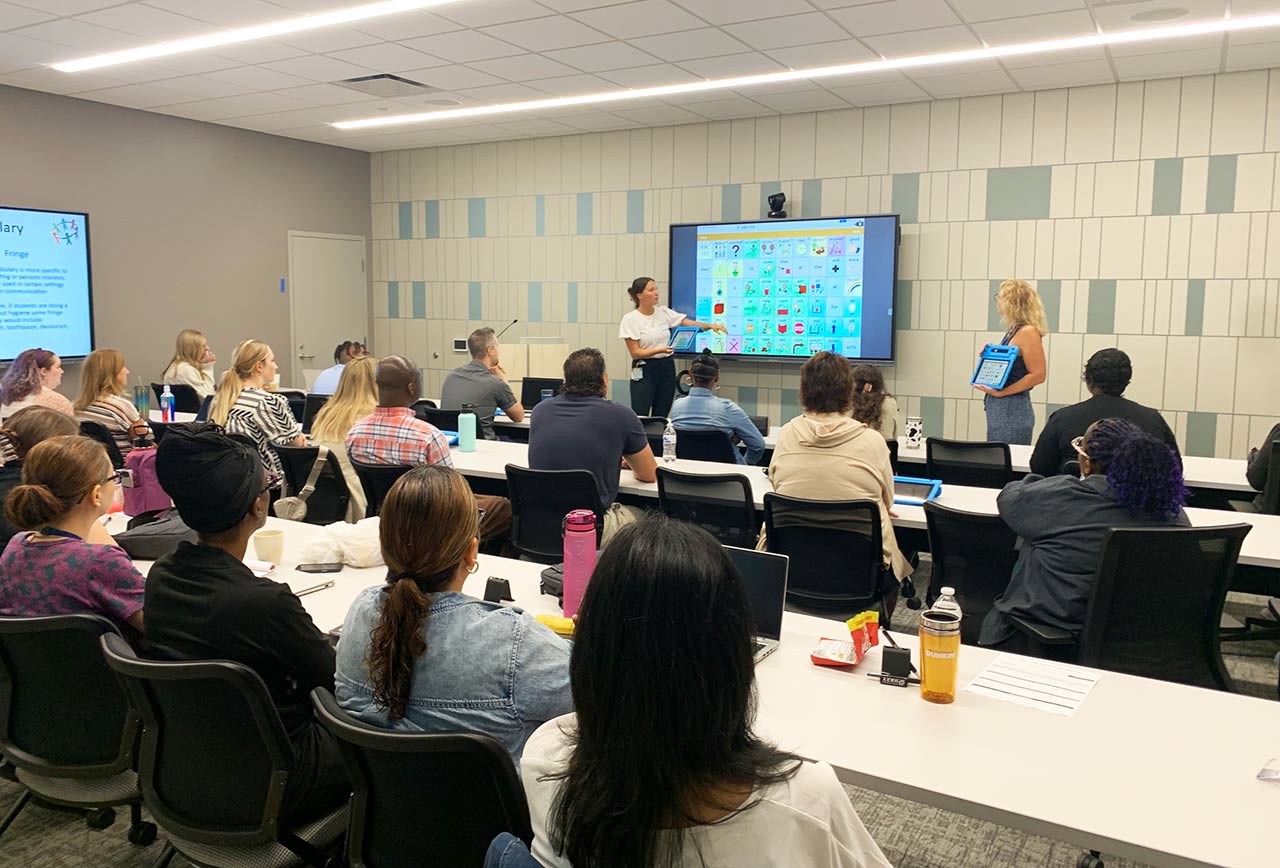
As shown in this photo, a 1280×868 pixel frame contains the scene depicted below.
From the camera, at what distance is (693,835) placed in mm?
1075

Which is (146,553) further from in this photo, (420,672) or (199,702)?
(420,672)

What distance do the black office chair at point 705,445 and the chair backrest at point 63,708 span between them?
3.19 meters

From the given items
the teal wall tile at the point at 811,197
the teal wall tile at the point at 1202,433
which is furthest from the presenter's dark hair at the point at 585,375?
the teal wall tile at the point at 1202,433

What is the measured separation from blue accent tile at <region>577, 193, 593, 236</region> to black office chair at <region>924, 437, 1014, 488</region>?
516 cm

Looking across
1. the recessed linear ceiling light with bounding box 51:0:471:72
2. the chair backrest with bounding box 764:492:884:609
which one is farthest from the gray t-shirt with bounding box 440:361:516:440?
the chair backrest with bounding box 764:492:884:609

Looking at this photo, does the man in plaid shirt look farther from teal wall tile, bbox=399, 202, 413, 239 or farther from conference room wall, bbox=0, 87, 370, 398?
teal wall tile, bbox=399, 202, 413, 239

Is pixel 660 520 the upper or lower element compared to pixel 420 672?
upper

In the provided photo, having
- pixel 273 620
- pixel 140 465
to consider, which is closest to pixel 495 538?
pixel 140 465

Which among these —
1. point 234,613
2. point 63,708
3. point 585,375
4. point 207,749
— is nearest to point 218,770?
point 207,749

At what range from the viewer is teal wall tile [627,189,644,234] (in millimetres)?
9031

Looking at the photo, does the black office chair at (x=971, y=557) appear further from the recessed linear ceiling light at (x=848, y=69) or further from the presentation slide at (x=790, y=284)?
the presentation slide at (x=790, y=284)

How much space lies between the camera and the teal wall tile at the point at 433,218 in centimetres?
1027

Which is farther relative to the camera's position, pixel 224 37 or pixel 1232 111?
pixel 1232 111

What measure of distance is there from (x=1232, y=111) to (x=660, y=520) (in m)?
7.22
